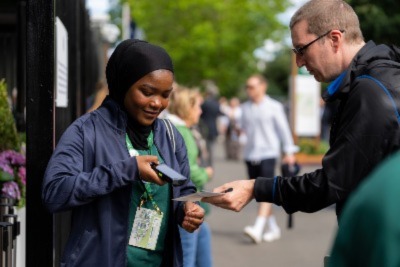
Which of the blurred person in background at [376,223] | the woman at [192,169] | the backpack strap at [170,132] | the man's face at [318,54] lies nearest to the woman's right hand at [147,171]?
the backpack strap at [170,132]

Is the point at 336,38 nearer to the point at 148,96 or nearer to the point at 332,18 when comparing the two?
the point at 332,18

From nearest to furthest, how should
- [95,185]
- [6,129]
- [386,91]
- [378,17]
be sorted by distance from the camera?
[386,91]
[95,185]
[6,129]
[378,17]

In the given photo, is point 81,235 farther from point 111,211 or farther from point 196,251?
point 196,251

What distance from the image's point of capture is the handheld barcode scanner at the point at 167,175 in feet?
9.87

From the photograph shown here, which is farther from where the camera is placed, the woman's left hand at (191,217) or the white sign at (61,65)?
the white sign at (61,65)

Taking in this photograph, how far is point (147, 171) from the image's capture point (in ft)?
10.2

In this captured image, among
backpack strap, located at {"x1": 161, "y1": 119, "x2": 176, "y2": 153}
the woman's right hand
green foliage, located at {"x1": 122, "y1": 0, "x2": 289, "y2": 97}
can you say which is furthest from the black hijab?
green foliage, located at {"x1": 122, "y1": 0, "x2": 289, "y2": 97}

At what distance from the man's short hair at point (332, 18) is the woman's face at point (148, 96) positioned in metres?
0.64

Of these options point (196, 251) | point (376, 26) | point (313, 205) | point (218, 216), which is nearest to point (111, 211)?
point (313, 205)

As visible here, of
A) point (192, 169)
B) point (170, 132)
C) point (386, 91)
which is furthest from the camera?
point (192, 169)

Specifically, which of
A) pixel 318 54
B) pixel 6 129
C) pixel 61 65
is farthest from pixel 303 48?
pixel 6 129

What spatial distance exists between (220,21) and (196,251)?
39.6 m

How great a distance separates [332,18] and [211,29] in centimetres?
4129

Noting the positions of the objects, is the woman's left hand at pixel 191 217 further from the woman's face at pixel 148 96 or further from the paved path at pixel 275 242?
the paved path at pixel 275 242
